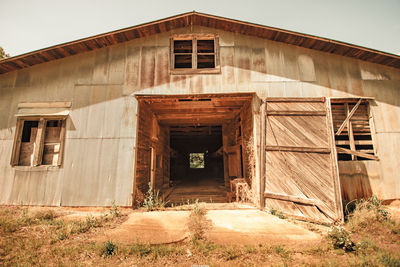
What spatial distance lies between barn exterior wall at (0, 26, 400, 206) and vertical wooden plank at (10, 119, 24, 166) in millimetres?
169

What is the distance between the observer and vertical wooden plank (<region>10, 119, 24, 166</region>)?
6363 mm

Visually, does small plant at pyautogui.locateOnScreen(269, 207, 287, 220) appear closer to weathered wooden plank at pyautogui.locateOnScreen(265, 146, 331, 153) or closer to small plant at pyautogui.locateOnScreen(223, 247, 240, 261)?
weathered wooden plank at pyautogui.locateOnScreen(265, 146, 331, 153)

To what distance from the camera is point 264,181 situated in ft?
19.2

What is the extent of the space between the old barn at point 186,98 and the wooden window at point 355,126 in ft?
0.12

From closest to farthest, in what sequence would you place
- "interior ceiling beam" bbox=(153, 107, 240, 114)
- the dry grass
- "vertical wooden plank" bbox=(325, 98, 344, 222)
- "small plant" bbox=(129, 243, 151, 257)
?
the dry grass < "small plant" bbox=(129, 243, 151, 257) < "vertical wooden plank" bbox=(325, 98, 344, 222) < "interior ceiling beam" bbox=(153, 107, 240, 114)

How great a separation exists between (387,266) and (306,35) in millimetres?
6789

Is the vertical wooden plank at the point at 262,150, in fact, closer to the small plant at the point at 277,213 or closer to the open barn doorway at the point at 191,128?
the small plant at the point at 277,213

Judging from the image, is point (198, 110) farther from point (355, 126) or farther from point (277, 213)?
point (355, 126)

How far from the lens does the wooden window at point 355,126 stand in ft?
21.1

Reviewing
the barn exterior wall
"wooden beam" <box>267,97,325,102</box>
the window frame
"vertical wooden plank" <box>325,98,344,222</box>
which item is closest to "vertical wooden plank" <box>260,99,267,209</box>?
"wooden beam" <box>267,97,325,102</box>

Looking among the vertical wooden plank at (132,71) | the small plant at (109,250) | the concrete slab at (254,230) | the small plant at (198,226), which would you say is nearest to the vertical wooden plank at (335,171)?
the concrete slab at (254,230)

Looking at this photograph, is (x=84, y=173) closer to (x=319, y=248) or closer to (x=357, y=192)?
(x=319, y=248)

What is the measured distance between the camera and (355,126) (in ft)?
21.7

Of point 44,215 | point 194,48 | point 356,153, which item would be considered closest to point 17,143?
point 44,215
